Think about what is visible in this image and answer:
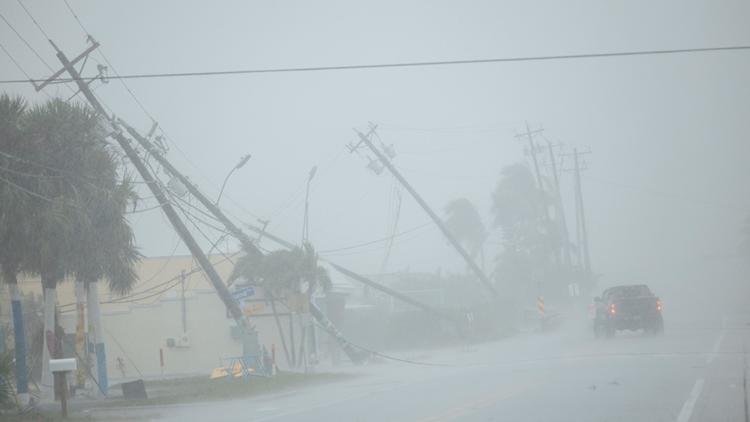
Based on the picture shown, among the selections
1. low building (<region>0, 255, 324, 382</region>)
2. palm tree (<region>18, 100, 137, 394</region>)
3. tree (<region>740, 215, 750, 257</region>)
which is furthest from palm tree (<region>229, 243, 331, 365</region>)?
tree (<region>740, 215, 750, 257</region>)

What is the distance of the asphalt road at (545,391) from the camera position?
14281 millimetres

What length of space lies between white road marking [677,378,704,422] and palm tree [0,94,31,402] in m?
15.9

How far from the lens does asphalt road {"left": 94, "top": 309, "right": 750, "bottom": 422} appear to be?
14281mm

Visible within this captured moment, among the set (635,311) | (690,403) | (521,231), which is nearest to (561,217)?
(521,231)

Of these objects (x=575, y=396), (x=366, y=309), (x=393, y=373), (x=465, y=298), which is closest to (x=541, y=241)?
(x=465, y=298)

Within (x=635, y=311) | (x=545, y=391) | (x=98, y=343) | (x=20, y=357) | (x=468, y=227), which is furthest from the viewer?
(x=468, y=227)

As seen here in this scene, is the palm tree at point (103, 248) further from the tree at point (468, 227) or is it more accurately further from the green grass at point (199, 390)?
the tree at point (468, 227)

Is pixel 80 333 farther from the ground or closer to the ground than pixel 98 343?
farther from the ground

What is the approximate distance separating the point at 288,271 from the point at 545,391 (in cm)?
1858

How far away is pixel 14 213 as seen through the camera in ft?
69.5

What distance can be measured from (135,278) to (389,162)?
20.9 meters

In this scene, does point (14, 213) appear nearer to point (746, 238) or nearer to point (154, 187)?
point (154, 187)

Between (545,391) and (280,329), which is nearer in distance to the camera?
(545,391)

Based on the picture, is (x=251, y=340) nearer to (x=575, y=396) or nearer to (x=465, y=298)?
(x=575, y=396)
